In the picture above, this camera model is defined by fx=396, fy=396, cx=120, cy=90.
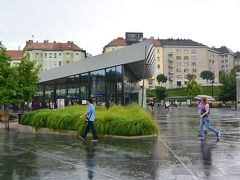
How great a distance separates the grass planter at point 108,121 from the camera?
623 inches

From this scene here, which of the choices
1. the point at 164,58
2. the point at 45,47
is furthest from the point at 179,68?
the point at 45,47

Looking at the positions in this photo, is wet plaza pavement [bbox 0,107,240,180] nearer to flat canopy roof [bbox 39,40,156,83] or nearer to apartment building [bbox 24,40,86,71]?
flat canopy roof [bbox 39,40,156,83]

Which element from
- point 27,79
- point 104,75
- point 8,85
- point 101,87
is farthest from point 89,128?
point 101,87

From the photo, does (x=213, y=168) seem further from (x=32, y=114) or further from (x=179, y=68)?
(x=179, y=68)

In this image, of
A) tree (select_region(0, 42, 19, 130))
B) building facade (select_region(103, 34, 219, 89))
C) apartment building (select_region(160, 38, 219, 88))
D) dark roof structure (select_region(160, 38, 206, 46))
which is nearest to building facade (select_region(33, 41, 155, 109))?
tree (select_region(0, 42, 19, 130))

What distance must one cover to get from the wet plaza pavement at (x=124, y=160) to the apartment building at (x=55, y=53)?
142 metres

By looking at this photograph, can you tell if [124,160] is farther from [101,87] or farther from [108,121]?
[101,87]

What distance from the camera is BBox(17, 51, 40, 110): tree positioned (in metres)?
26.2

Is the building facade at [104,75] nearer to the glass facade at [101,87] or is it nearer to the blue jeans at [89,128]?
the glass facade at [101,87]

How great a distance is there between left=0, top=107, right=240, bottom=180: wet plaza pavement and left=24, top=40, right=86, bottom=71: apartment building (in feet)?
465

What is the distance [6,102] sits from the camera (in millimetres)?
24828

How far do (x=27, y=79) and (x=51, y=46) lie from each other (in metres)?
133

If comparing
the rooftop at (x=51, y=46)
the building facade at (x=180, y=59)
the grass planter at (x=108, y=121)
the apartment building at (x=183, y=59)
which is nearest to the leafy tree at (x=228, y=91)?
the grass planter at (x=108, y=121)

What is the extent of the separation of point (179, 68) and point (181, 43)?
10.9 metres
